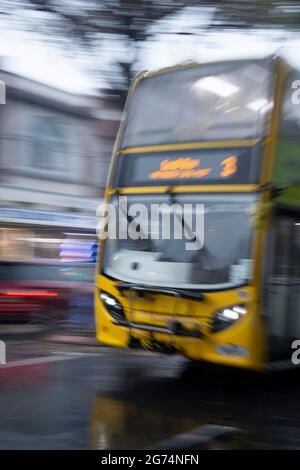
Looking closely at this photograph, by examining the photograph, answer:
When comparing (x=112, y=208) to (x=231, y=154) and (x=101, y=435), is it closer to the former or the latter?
(x=231, y=154)

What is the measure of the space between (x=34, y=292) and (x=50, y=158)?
1452cm

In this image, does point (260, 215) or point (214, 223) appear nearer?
point (260, 215)

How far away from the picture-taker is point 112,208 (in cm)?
896

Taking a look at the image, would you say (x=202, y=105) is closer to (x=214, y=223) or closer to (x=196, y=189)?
(x=196, y=189)

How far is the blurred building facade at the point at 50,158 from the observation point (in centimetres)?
2391

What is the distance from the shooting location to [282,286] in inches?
327

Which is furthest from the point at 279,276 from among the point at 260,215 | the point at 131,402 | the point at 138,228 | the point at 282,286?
the point at 131,402

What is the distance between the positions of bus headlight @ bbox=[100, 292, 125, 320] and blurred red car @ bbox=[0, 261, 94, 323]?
4.14 m

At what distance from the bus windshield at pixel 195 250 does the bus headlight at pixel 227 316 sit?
26 centimetres

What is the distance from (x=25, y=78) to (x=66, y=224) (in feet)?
17.6

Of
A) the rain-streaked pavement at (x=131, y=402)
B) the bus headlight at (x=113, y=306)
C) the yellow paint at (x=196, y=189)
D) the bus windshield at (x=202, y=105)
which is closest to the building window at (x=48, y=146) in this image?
the rain-streaked pavement at (x=131, y=402)

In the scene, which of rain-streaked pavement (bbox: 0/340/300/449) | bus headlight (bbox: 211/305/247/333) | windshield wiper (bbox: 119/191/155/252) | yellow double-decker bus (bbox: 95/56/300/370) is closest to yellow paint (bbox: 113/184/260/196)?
yellow double-decker bus (bbox: 95/56/300/370)
